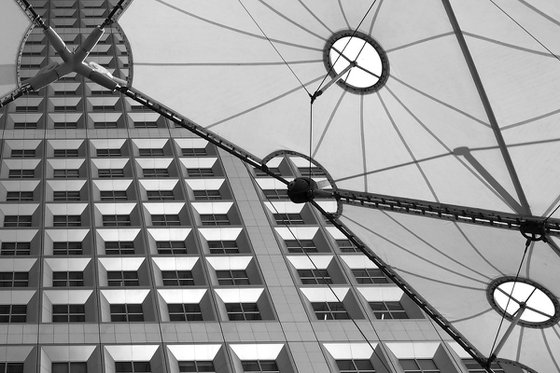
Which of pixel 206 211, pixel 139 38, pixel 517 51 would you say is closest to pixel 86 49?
pixel 139 38

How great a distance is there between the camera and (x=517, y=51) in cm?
2395

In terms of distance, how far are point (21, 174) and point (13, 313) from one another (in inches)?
518

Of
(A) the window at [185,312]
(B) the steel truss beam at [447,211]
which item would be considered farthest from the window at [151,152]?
(B) the steel truss beam at [447,211]

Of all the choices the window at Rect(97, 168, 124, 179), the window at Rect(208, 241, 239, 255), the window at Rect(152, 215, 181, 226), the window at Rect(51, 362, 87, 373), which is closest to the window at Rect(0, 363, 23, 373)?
the window at Rect(51, 362, 87, 373)

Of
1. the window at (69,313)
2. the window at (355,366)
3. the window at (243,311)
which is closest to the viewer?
the window at (355,366)

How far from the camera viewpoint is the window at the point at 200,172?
52.6 m

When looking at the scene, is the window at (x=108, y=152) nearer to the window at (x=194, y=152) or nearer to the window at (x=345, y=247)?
the window at (x=194, y=152)

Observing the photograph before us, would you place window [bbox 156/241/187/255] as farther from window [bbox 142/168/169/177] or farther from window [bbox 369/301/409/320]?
window [bbox 369/301/409/320]

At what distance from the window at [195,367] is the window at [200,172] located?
54.2ft

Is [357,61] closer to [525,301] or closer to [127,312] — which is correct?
[525,301]

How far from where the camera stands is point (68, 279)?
42.7m

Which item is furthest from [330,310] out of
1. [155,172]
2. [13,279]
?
[155,172]

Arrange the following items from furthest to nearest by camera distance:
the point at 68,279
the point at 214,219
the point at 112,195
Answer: the point at 112,195 → the point at 214,219 → the point at 68,279

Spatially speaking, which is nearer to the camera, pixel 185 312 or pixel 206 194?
pixel 185 312
